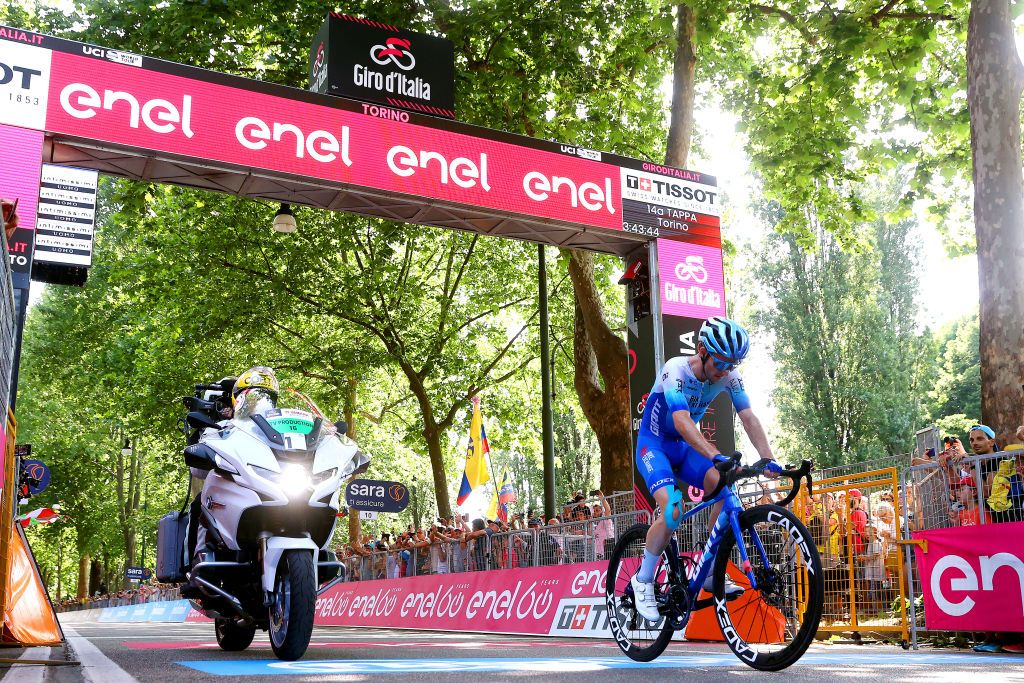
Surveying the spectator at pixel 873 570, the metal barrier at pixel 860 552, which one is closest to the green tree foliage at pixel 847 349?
the metal barrier at pixel 860 552

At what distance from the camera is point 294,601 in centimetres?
569

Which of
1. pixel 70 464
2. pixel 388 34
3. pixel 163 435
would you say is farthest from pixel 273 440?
pixel 70 464

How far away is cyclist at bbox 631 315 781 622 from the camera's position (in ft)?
18.4

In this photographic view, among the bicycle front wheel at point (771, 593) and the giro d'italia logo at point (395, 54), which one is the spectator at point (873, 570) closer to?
the bicycle front wheel at point (771, 593)

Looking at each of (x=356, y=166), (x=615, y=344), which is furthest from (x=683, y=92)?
(x=356, y=166)

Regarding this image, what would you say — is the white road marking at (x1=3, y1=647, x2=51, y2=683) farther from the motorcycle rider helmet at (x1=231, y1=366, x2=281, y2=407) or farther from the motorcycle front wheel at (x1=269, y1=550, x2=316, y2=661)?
the motorcycle rider helmet at (x1=231, y1=366, x2=281, y2=407)

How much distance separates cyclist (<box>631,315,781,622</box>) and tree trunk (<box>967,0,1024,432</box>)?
24.1ft

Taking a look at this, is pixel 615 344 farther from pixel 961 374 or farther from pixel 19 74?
pixel 961 374

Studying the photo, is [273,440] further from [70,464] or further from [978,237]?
[70,464]

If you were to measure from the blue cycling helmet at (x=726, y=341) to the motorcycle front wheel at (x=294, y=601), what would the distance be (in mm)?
2717

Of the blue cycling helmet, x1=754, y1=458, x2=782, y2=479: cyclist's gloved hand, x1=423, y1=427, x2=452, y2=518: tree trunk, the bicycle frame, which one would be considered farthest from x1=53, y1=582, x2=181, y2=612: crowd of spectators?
x1=754, y1=458, x2=782, y2=479: cyclist's gloved hand

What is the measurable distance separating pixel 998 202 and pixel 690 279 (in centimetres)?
421

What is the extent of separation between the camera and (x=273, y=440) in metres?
6.06

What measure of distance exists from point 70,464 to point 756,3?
43.4 m
